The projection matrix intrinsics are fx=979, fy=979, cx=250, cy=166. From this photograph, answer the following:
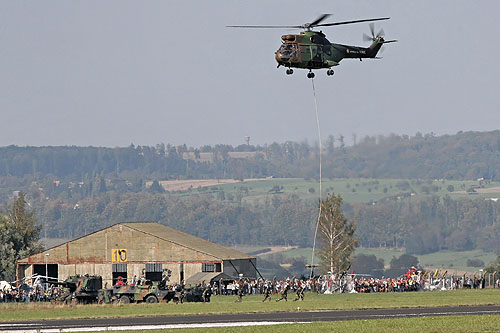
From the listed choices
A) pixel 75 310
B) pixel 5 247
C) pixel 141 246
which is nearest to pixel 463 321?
pixel 75 310

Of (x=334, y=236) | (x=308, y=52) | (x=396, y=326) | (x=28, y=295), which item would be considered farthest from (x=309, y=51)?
(x=334, y=236)

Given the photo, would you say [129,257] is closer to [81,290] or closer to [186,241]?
[186,241]

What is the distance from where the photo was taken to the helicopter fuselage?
54812 mm

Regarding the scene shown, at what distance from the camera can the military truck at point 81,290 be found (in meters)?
70.9

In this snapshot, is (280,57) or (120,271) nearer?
(280,57)

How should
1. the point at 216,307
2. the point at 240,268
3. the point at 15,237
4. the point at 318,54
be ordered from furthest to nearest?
1. the point at 15,237
2. the point at 240,268
3. the point at 216,307
4. the point at 318,54

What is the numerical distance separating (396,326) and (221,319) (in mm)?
11373

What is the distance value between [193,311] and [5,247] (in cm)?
6227

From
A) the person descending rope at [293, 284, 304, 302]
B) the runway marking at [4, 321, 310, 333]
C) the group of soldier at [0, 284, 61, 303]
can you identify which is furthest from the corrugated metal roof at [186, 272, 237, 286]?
the runway marking at [4, 321, 310, 333]

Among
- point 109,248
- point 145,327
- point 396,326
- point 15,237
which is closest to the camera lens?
point 396,326

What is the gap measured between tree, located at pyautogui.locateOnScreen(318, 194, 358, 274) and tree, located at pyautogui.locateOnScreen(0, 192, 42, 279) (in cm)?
3509

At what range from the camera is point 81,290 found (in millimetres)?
71188

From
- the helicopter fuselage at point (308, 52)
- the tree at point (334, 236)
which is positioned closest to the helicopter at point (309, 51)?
the helicopter fuselage at point (308, 52)

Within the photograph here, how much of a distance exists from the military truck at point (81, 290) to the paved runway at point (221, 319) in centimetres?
1669
